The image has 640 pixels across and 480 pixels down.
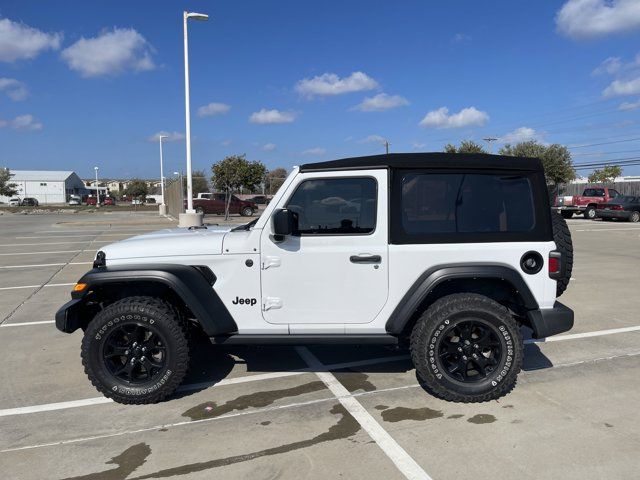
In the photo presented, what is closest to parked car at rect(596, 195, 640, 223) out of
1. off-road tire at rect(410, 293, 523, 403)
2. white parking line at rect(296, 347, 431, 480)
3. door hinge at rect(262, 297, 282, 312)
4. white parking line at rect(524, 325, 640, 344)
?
white parking line at rect(524, 325, 640, 344)

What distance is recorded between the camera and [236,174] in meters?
40.8

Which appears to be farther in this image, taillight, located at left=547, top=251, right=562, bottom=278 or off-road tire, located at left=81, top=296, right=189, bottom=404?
taillight, located at left=547, top=251, right=562, bottom=278

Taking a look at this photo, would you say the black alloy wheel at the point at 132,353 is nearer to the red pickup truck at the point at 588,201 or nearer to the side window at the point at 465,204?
the side window at the point at 465,204

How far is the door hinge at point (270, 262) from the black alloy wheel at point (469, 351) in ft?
4.65

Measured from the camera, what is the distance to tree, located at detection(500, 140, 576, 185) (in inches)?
1998

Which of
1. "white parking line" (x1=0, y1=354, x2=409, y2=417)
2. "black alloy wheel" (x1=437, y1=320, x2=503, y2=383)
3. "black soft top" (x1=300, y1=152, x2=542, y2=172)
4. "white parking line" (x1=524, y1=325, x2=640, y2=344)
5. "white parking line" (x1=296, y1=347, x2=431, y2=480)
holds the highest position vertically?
"black soft top" (x1=300, y1=152, x2=542, y2=172)

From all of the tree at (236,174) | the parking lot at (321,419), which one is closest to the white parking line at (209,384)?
the parking lot at (321,419)

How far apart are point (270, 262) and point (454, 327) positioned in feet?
4.96

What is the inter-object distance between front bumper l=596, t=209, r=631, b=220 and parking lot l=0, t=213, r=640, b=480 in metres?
23.5

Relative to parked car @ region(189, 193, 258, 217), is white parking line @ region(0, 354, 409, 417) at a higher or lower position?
lower

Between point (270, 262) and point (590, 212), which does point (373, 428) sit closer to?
point (270, 262)

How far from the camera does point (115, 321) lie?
3766mm

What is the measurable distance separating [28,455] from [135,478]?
84cm

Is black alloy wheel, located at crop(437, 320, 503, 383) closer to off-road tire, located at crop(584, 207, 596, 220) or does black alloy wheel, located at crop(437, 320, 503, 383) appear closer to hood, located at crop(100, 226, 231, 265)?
hood, located at crop(100, 226, 231, 265)
